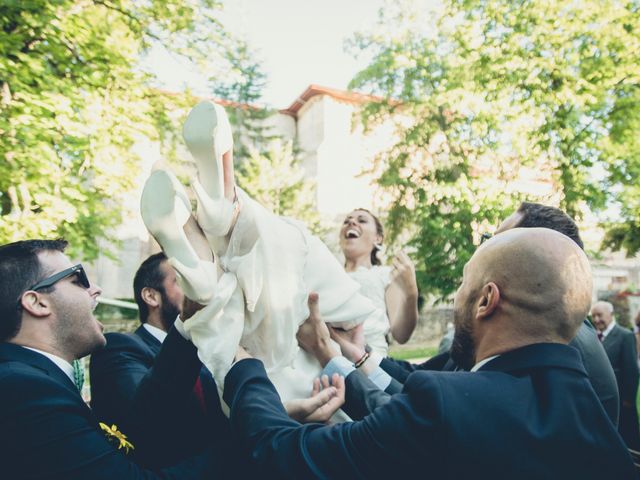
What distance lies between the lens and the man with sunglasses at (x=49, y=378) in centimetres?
164

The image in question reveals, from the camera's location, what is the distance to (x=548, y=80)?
11609 millimetres

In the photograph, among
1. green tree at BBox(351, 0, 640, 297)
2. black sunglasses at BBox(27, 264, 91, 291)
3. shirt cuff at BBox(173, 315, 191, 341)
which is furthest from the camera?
green tree at BBox(351, 0, 640, 297)

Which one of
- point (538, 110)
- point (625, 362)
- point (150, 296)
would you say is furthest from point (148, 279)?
point (538, 110)

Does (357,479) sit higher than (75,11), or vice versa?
(75,11)

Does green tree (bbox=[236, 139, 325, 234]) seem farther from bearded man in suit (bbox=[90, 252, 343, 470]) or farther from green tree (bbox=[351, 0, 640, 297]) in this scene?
bearded man in suit (bbox=[90, 252, 343, 470])

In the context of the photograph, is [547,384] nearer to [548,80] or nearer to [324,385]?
[324,385]

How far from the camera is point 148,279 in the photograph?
3375mm

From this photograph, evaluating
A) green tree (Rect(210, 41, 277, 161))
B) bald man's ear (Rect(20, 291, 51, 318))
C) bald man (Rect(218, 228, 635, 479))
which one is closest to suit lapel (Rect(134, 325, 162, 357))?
bald man's ear (Rect(20, 291, 51, 318))

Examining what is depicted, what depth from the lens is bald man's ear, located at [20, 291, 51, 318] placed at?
6.99 feet

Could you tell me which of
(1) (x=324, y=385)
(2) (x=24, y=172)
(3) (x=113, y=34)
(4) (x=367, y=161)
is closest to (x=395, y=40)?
(4) (x=367, y=161)

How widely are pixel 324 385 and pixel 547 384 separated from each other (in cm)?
94

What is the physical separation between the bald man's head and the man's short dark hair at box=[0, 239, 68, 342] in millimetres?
1917

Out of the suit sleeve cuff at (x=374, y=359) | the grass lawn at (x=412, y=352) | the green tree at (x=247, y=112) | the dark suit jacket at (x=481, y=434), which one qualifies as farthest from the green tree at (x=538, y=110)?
the green tree at (x=247, y=112)

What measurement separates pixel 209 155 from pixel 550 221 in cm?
192
